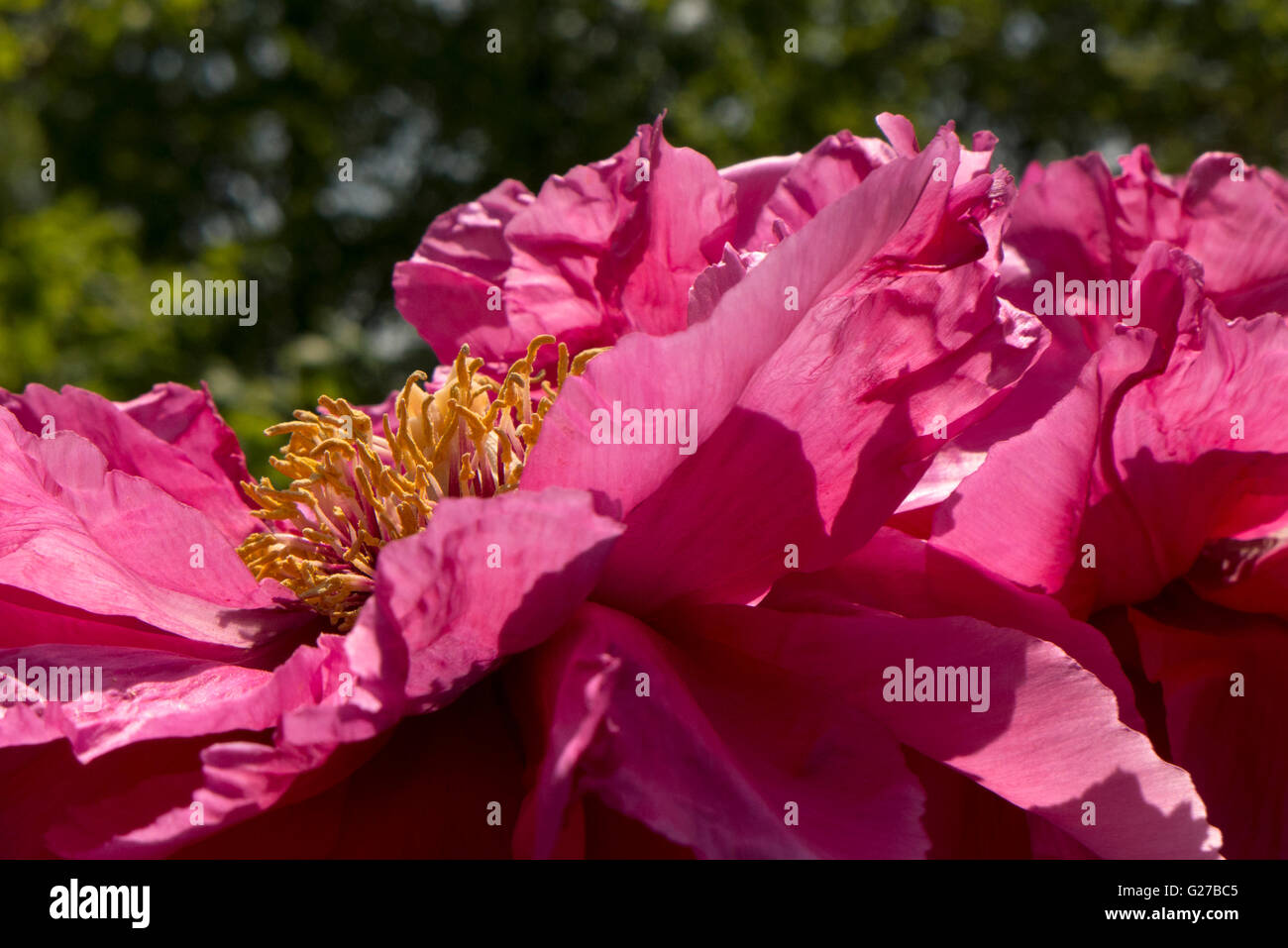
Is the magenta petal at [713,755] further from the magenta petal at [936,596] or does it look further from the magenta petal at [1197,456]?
the magenta petal at [1197,456]

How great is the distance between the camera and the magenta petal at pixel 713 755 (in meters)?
0.53

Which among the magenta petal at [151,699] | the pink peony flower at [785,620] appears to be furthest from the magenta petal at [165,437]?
the pink peony flower at [785,620]

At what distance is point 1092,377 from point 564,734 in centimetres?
30

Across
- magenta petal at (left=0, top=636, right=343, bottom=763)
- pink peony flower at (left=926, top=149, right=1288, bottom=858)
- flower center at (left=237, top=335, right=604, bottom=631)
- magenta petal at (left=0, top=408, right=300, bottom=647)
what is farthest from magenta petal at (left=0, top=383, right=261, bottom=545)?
pink peony flower at (left=926, top=149, right=1288, bottom=858)

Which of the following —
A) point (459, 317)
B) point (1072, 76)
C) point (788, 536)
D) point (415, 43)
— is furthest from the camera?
point (415, 43)

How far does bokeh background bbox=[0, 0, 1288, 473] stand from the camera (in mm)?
6168

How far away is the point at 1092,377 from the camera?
62 cm

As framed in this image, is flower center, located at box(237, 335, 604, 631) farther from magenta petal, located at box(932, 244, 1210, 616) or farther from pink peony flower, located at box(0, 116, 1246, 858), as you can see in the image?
magenta petal, located at box(932, 244, 1210, 616)

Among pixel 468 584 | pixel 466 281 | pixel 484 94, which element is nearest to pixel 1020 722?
pixel 468 584

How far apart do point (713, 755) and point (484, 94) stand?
6.72 m

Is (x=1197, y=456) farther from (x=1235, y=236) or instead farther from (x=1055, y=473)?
(x=1235, y=236)

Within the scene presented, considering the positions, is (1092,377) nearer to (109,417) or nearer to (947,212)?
(947,212)

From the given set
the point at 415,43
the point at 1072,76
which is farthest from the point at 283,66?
the point at 1072,76

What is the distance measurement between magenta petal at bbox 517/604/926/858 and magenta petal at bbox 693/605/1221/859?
0.05 feet
